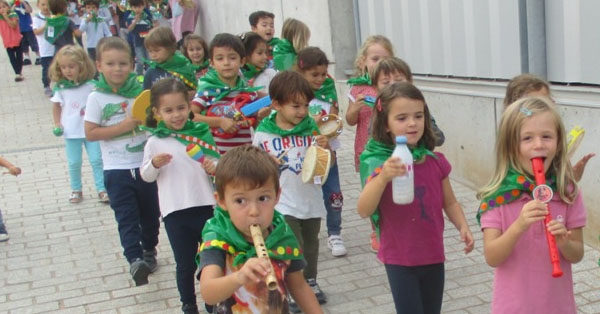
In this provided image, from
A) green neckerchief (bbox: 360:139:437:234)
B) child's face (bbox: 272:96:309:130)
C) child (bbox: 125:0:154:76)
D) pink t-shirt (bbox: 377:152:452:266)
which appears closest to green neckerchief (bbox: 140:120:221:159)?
child's face (bbox: 272:96:309:130)

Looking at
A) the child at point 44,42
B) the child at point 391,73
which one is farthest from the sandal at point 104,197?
the child at point 44,42

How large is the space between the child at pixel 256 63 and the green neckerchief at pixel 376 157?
2886mm

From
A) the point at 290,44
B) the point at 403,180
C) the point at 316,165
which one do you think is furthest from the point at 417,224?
the point at 290,44

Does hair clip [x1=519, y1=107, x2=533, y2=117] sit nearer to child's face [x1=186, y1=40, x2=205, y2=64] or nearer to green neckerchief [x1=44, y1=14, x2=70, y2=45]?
child's face [x1=186, y1=40, x2=205, y2=64]

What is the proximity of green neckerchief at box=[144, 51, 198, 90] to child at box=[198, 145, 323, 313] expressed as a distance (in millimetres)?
3973

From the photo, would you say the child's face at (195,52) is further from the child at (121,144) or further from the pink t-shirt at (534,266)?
the pink t-shirt at (534,266)

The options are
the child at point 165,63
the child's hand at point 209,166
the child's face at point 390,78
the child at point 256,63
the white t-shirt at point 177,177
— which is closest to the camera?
the child's hand at point 209,166

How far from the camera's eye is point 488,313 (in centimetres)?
482

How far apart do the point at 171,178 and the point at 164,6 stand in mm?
12537

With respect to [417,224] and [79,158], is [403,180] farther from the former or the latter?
[79,158]

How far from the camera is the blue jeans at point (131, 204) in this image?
5.61 m

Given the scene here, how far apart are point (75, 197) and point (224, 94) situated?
11.2 ft

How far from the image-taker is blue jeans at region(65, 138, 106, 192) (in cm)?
824

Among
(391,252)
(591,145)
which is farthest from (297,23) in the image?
(391,252)
